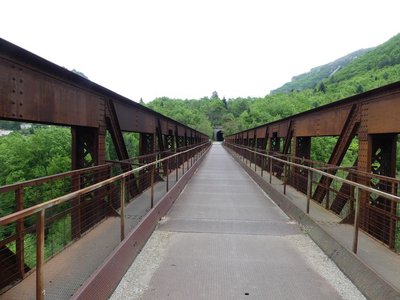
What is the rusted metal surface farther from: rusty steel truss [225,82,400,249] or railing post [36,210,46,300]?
rusty steel truss [225,82,400,249]

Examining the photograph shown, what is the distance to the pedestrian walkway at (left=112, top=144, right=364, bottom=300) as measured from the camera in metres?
3.81

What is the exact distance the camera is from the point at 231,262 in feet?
15.2

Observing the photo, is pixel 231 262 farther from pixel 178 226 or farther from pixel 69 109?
pixel 69 109

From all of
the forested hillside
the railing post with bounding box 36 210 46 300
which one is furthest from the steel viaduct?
the forested hillside

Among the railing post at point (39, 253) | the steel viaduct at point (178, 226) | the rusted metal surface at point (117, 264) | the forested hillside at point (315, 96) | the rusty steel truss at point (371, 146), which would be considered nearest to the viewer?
the railing post at point (39, 253)

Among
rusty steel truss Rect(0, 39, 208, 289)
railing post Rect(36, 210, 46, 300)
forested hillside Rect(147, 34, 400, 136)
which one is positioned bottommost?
railing post Rect(36, 210, 46, 300)

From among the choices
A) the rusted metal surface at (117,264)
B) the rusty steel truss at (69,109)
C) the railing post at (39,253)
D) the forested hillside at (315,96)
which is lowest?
the rusted metal surface at (117,264)

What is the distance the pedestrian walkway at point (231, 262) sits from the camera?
12.5 ft

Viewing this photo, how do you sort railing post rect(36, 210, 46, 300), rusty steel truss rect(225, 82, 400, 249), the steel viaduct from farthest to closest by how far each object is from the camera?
rusty steel truss rect(225, 82, 400, 249)
the steel viaduct
railing post rect(36, 210, 46, 300)

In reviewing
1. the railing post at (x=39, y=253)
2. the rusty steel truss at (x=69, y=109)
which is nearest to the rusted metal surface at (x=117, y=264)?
the railing post at (x=39, y=253)

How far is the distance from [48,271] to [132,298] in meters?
0.92

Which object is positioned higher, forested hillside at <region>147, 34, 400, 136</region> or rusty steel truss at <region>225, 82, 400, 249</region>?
forested hillside at <region>147, 34, 400, 136</region>

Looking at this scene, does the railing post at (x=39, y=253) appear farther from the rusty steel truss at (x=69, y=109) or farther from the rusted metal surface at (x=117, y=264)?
the rusty steel truss at (x=69, y=109)

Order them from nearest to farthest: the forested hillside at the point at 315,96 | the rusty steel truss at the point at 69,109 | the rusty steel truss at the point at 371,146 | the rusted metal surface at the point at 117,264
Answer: the rusted metal surface at the point at 117,264 → the rusty steel truss at the point at 69,109 → the rusty steel truss at the point at 371,146 → the forested hillside at the point at 315,96
